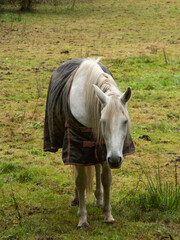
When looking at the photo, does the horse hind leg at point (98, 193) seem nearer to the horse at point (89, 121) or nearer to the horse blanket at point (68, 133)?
the horse at point (89, 121)

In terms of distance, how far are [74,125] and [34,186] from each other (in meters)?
1.57

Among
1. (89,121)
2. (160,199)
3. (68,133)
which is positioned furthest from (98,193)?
(89,121)

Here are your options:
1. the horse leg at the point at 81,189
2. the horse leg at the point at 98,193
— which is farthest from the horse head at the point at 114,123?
the horse leg at the point at 98,193

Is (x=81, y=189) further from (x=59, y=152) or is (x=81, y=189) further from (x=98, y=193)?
(x=59, y=152)

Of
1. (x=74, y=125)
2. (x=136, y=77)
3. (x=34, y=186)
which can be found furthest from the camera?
(x=136, y=77)

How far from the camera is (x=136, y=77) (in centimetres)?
1020

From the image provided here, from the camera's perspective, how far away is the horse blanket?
362cm

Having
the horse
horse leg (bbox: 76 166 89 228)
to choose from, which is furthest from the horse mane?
horse leg (bbox: 76 166 89 228)

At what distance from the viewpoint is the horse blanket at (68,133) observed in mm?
3619

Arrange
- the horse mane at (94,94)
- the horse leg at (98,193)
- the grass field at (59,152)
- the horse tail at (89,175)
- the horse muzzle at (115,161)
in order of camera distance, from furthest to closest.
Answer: the horse leg at (98,193), the horse tail at (89,175), the grass field at (59,152), the horse mane at (94,94), the horse muzzle at (115,161)

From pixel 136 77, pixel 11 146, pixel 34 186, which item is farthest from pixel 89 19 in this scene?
pixel 34 186

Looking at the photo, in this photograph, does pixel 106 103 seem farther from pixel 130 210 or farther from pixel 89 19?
pixel 89 19

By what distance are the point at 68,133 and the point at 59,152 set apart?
251cm

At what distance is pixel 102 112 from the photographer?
322cm
